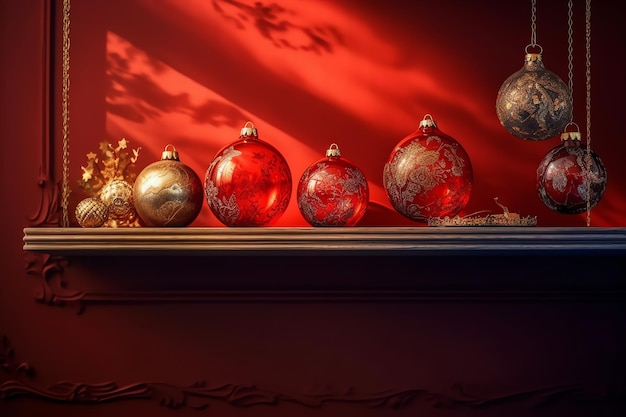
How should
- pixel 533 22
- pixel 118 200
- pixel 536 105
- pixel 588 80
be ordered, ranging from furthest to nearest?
pixel 533 22, pixel 588 80, pixel 118 200, pixel 536 105

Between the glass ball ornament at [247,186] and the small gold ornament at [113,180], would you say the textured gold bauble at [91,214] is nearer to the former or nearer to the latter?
the small gold ornament at [113,180]

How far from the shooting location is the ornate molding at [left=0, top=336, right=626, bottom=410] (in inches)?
103

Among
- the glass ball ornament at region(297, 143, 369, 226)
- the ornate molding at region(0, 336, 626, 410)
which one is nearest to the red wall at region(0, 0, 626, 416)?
the ornate molding at region(0, 336, 626, 410)

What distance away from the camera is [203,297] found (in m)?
2.63

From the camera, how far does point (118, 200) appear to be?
238 centimetres

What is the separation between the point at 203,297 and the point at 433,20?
1.40 m

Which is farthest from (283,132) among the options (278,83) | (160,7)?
(160,7)

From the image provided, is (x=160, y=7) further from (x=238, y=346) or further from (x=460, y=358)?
(x=460, y=358)

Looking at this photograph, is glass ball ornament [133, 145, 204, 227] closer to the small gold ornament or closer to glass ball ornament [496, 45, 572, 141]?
the small gold ornament

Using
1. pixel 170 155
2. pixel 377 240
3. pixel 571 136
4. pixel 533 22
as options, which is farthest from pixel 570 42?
pixel 170 155

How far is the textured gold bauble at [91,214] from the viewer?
91.1 inches

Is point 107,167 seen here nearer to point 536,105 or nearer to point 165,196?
point 165,196

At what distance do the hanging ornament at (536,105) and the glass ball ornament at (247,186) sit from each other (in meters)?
0.79

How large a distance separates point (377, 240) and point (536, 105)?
68 cm
